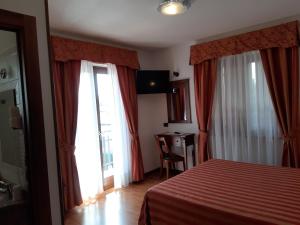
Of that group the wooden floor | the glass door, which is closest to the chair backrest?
the wooden floor

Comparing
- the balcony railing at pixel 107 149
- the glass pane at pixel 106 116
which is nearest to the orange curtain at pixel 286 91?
the glass pane at pixel 106 116

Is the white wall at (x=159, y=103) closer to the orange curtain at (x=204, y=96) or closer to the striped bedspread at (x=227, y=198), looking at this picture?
the orange curtain at (x=204, y=96)

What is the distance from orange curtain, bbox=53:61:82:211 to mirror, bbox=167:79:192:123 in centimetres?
198

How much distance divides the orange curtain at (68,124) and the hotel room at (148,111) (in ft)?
0.05

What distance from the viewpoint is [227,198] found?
2.06 m

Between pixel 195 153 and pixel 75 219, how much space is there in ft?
7.82

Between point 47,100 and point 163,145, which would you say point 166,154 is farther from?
point 47,100

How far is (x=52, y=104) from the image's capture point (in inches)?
50.1

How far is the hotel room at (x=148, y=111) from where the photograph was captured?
1.25m

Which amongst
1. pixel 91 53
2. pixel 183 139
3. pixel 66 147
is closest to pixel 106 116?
pixel 66 147

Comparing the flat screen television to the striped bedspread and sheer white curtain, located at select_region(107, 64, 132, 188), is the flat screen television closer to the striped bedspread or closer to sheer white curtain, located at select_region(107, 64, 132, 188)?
sheer white curtain, located at select_region(107, 64, 132, 188)

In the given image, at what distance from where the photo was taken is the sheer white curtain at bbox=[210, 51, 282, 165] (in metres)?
3.48

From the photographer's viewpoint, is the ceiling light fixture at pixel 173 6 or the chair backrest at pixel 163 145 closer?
the ceiling light fixture at pixel 173 6

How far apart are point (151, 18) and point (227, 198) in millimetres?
2224
